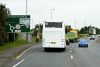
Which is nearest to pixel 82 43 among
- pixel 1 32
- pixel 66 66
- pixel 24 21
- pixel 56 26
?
pixel 24 21

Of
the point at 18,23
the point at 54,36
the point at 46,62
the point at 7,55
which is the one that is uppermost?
the point at 18,23

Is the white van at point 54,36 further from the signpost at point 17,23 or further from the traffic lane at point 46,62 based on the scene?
the signpost at point 17,23

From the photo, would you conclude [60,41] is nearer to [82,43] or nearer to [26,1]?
[82,43]

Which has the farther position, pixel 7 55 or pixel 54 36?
pixel 54 36

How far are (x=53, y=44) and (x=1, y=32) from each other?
1452 cm

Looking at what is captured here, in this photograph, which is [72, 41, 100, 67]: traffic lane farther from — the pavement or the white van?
the pavement

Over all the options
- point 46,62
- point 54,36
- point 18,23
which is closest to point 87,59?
point 46,62

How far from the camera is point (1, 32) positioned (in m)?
53.0

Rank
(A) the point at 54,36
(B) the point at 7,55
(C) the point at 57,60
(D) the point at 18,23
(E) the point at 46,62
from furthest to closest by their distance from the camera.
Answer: (D) the point at 18,23 < (A) the point at 54,36 < (B) the point at 7,55 < (C) the point at 57,60 < (E) the point at 46,62

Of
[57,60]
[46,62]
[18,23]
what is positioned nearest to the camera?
[46,62]

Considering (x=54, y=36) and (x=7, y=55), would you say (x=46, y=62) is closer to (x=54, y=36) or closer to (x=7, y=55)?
(x=7, y=55)

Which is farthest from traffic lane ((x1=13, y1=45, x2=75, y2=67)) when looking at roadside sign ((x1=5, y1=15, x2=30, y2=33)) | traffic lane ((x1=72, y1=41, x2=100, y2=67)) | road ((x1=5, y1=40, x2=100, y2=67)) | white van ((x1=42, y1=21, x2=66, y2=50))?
roadside sign ((x1=5, y1=15, x2=30, y2=33))

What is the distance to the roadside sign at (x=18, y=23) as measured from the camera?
56156 millimetres

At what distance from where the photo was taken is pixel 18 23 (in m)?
56.2
